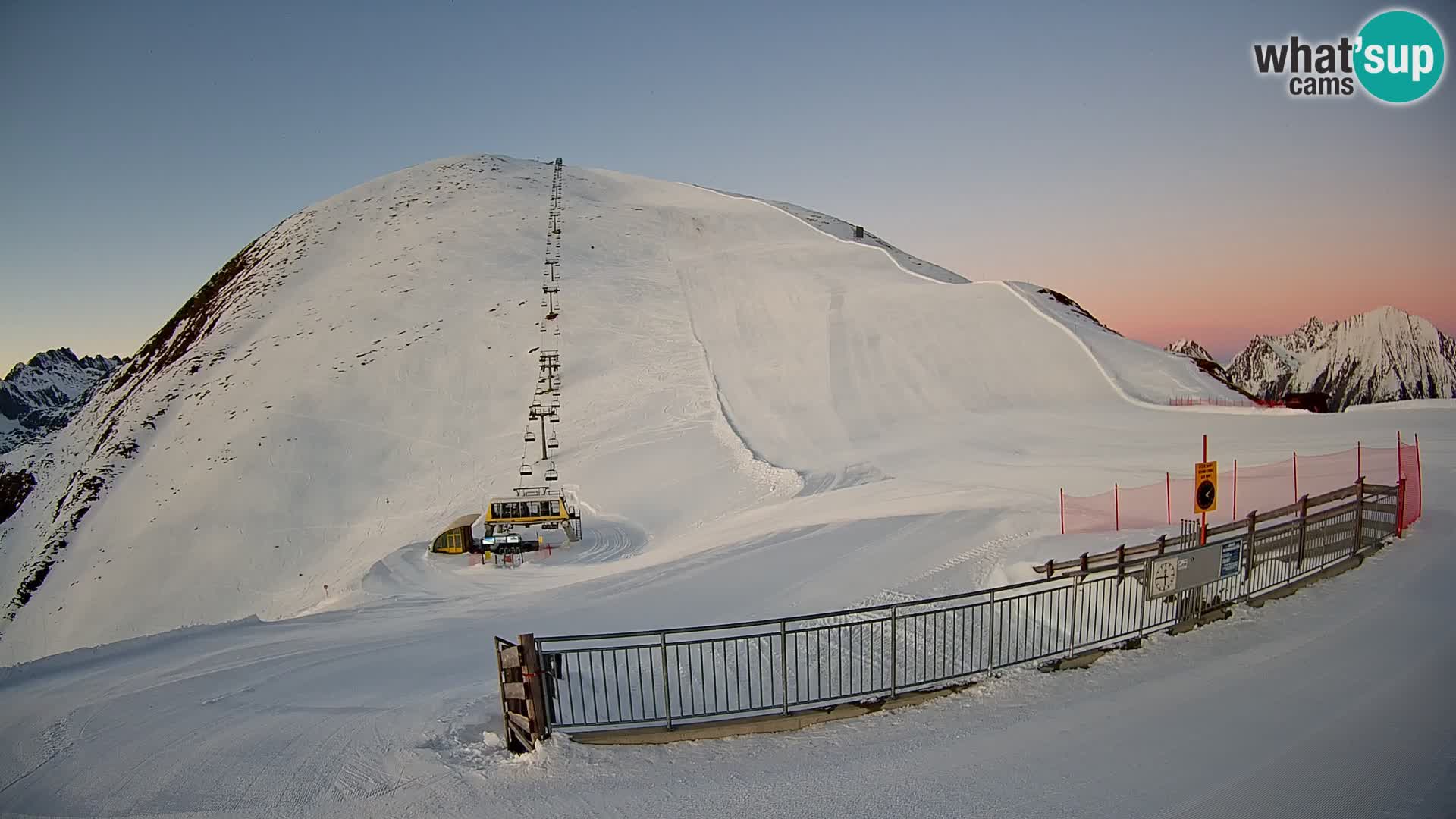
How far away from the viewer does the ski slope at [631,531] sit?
7.08 meters

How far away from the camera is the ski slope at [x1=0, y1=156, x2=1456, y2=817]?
7078 mm

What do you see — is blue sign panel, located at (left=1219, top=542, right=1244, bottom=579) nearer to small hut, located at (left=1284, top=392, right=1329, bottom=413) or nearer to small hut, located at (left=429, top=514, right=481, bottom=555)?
small hut, located at (left=429, top=514, right=481, bottom=555)

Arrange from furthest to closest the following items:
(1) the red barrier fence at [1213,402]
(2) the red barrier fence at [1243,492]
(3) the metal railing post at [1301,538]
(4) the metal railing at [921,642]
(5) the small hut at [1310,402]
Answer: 1. (1) the red barrier fence at [1213,402]
2. (5) the small hut at [1310,402]
3. (2) the red barrier fence at [1243,492]
4. (3) the metal railing post at [1301,538]
5. (4) the metal railing at [921,642]

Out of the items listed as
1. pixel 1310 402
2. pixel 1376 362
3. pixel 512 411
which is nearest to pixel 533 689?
pixel 1310 402

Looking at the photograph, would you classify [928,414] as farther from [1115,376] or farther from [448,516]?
[448,516]

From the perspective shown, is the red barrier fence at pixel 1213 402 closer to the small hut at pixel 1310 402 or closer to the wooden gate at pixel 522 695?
the small hut at pixel 1310 402

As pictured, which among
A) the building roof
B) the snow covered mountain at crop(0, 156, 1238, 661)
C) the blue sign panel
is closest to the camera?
the blue sign panel

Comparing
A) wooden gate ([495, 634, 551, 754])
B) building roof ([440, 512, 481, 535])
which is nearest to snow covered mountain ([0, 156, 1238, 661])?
building roof ([440, 512, 481, 535])

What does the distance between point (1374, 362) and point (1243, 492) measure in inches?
4777

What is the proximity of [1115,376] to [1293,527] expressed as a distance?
26.2 metres

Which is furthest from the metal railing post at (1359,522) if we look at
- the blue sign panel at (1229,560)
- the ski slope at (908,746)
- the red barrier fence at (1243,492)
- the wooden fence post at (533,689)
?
the wooden fence post at (533,689)

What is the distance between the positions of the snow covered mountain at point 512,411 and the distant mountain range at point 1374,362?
62.6 metres

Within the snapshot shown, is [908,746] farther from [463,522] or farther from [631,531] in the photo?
[463,522]

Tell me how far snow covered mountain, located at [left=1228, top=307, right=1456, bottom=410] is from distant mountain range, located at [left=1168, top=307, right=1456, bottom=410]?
0.25ft
